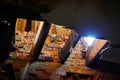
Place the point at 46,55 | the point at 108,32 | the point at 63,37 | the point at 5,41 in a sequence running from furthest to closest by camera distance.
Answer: the point at 63,37 < the point at 46,55 < the point at 5,41 < the point at 108,32

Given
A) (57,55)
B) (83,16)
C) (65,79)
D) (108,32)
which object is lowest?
(65,79)

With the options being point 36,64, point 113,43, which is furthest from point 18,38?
point 113,43

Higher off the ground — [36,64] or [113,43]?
[113,43]

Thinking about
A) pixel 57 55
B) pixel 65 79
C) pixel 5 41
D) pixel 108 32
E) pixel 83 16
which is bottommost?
pixel 65 79

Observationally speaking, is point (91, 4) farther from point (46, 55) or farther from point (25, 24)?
point (25, 24)

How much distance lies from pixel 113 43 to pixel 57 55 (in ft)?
11.3

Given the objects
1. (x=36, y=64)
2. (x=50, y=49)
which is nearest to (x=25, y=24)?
(x=50, y=49)

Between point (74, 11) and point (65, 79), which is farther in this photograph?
point (65, 79)

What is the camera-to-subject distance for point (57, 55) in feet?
20.9

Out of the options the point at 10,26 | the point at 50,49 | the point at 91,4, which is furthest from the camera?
the point at 50,49

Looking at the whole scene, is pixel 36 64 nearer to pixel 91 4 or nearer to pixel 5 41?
pixel 5 41

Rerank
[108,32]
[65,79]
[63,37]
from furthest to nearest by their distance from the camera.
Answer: [63,37], [65,79], [108,32]

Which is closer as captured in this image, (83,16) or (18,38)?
(83,16)

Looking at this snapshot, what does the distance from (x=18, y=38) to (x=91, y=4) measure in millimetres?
4919
